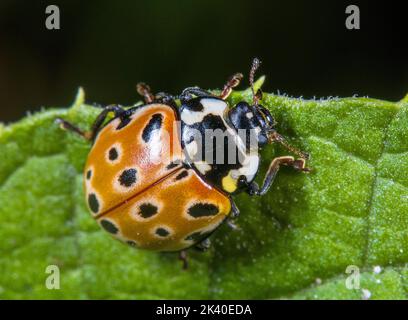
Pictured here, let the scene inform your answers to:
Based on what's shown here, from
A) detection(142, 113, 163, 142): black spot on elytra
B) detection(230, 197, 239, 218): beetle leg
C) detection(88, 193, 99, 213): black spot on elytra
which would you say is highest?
detection(142, 113, 163, 142): black spot on elytra

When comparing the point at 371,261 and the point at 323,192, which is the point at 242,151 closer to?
the point at 323,192

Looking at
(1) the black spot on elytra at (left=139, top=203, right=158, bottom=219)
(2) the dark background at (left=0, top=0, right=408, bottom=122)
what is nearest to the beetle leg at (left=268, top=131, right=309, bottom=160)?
(1) the black spot on elytra at (left=139, top=203, right=158, bottom=219)

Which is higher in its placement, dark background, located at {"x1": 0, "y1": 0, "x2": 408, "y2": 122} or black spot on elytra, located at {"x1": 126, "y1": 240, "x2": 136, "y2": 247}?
dark background, located at {"x1": 0, "y1": 0, "x2": 408, "y2": 122}

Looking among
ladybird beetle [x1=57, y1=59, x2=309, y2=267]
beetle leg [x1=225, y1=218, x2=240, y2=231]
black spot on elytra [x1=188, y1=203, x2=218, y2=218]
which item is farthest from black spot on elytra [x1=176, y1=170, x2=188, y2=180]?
beetle leg [x1=225, y1=218, x2=240, y2=231]

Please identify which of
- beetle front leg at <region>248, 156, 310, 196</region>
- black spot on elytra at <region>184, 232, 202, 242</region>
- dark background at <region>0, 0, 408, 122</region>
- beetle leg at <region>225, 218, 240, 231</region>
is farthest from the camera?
dark background at <region>0, 0, 408, 122</region>

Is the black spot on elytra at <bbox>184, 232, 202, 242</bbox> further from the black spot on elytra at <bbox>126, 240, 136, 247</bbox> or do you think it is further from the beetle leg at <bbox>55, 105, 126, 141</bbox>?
the beetle leg at <bbox>55, 105, 126, 141</bbox>

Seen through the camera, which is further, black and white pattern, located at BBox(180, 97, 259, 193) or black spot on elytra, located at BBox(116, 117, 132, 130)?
black spot on elytra, located at BBox(116, 117, 132, 130)

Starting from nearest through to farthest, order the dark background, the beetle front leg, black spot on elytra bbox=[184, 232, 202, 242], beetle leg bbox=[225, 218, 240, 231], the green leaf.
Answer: the green leaf → the beetle front leg → black spot on elytra bbox=[184, 232, 202, 242] → beetle leg bbox=[225, 218, 240, 231] → the dark background
